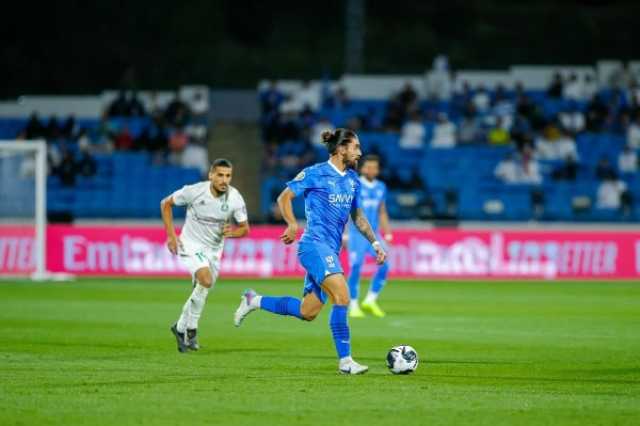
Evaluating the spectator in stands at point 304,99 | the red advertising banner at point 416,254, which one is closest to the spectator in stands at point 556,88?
the spectator in stands at point 304,99

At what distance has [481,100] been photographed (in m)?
36.8

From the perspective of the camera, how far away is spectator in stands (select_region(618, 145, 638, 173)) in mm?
33688

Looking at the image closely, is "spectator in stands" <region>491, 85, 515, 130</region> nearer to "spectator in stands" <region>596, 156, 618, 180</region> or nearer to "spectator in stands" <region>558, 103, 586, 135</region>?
"spectator in stands" <region>558, 103, 586, 135</region>

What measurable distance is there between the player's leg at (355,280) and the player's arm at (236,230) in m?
5.13

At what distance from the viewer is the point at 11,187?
26891mm

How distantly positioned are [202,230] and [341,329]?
125 inches

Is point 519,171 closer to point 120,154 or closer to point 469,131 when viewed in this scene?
point 469,131

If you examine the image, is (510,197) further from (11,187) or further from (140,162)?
(11,187)

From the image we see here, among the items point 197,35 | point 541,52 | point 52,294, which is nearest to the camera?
point 52,294

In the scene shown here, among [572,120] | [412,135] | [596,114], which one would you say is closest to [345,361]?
[412,135]

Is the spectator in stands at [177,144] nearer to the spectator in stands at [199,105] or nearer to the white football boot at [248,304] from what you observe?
the spectator in stands at [199,105]

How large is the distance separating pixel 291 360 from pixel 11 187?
1616 centimetres

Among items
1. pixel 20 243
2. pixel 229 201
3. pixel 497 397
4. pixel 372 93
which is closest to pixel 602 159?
pixel 372 93

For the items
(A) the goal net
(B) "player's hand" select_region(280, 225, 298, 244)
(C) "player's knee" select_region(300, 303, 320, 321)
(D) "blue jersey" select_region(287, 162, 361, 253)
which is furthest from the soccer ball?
(A) the goal net
